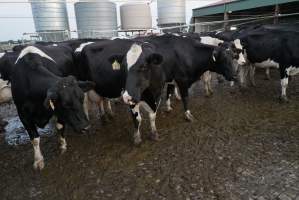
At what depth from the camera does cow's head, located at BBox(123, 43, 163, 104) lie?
4.21m

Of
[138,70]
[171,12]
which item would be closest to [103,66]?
[138,70]

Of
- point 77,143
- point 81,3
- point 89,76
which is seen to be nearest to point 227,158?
A: point 77,143

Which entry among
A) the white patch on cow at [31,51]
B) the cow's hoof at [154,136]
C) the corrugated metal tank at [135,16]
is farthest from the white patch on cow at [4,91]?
the corrugated metal tank at [135,16]

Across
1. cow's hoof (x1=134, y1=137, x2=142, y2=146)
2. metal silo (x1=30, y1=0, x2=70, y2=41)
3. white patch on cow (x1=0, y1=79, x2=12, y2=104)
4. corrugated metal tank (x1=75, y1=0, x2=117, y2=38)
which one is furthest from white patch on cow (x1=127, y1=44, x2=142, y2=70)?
corrugated metal tank (x1=75, y1=0, x2=117, y2=38)

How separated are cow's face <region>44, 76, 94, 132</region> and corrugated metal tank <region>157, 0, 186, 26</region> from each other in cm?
3364

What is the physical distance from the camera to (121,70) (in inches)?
196

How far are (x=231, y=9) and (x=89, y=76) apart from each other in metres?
13.9

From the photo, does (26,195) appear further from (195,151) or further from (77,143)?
(195,151)

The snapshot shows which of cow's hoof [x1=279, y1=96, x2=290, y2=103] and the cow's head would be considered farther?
cow's hoof [x1=279, y1=96, x2=290, y2=103]

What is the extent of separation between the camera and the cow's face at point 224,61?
578 cm

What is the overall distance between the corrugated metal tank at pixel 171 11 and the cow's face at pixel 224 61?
31.0 metres

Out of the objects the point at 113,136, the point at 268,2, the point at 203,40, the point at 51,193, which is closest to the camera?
the point at 51,193

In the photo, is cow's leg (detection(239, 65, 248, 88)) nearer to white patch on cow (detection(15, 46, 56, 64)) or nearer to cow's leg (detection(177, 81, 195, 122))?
cow's leg (detection(177, 81, 195, 122))

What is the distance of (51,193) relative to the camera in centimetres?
358
